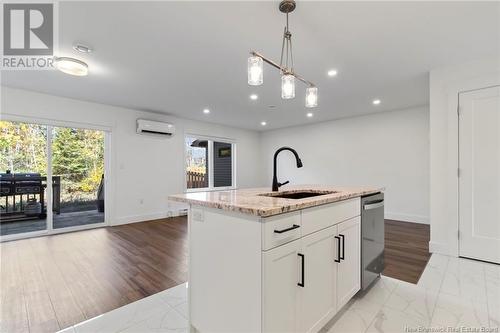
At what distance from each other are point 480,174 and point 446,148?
0.44 m

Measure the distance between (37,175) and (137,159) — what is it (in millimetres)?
1591

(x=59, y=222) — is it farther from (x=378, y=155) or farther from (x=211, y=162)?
(x=378, y=155)

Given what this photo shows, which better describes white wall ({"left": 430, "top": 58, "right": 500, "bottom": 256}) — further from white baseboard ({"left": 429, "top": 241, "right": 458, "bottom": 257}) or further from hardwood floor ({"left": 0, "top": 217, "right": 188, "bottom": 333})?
hardwood floor ({"left": 0, "top": 217, "right": 188, "bottom": 333})

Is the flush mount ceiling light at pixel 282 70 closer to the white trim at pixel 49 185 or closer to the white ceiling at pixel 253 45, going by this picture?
the white ceiling at pixel 253 45

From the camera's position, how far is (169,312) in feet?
5.95

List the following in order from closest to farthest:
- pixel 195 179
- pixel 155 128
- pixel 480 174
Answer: pixel 480 174
pixel 155 128
pixel 195 179

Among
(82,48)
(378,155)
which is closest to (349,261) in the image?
(82,48)

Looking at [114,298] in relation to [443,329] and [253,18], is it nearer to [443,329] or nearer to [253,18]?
[443,329]

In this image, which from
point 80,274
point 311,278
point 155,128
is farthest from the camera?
point 155,128

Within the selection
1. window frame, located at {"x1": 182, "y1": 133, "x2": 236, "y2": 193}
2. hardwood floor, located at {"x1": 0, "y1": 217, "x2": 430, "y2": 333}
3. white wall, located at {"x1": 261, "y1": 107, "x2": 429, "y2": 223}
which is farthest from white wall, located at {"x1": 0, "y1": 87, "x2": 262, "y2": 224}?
white wall, located at {"x1": 261, "y1": 107, "x2": 429, "y2": 223}

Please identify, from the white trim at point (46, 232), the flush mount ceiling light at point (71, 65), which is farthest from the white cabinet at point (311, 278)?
the white trim at point (46, 232)

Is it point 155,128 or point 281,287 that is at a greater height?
point 155,128

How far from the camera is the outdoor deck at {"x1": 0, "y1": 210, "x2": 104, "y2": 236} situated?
3853mm

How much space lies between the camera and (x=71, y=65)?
2551mm
